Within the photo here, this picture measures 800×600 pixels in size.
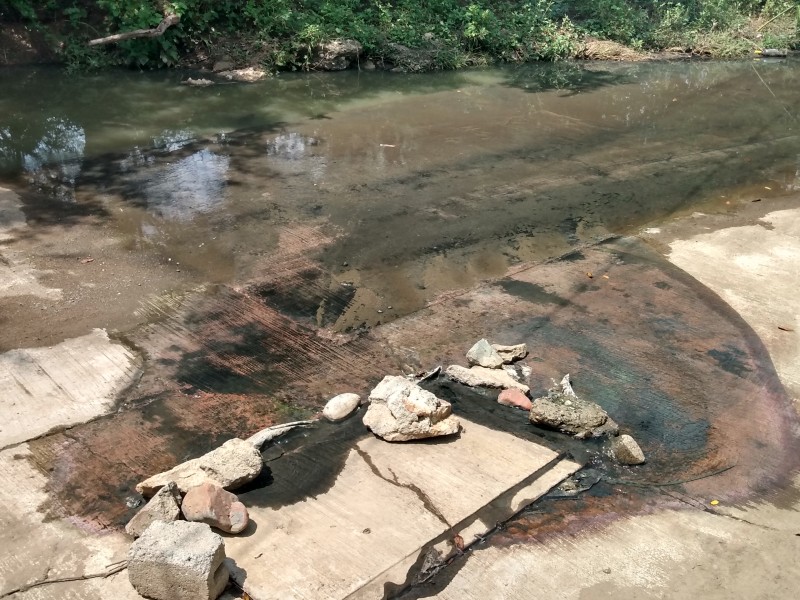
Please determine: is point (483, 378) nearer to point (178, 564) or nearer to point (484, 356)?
point (484, 356)

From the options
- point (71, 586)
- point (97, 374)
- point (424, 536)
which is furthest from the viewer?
point (97, 374)

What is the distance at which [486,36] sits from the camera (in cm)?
1336

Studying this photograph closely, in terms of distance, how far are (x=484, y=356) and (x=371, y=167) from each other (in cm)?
375

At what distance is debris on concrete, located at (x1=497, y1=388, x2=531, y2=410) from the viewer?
4.07 metres

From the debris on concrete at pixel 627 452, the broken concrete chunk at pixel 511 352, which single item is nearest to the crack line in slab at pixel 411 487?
the debris on concrete at pixel 627 452

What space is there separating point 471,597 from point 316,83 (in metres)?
9.66

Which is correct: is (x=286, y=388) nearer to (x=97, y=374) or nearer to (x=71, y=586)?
(x=97, y=374)

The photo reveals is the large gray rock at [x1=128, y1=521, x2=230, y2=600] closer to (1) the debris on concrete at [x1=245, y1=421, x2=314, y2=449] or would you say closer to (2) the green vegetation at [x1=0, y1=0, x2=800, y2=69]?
(1) the debris on concrete at [x1=245, y1=421, x2=314, y2=449]

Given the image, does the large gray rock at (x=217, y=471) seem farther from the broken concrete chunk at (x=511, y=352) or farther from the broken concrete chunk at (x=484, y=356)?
the broken concrete chunk at (x=511, y=352)

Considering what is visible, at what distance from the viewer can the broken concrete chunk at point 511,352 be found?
446cm

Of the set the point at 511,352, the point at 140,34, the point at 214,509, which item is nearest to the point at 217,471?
the point at 214,509

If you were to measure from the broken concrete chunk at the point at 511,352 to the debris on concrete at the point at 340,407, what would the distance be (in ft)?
3.24

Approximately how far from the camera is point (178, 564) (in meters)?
2.68

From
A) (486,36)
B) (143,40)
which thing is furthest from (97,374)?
(486,36)
